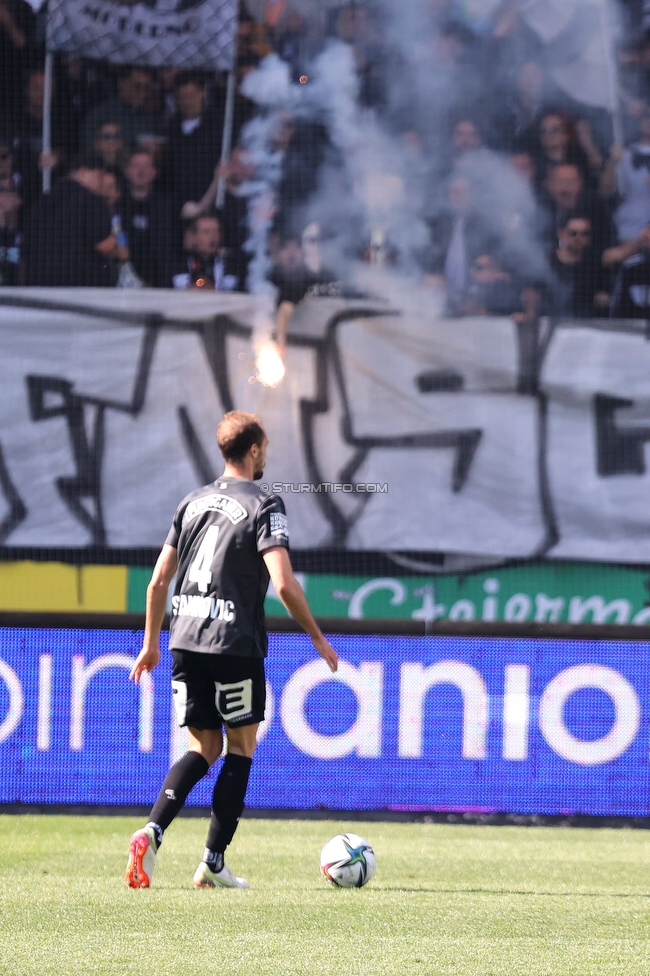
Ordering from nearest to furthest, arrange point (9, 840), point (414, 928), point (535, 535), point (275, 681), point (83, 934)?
1. point (83, 934)
2. point (414, 928)
3. point (9, 840)
4. point (275, 681)
5. point (535, 535)

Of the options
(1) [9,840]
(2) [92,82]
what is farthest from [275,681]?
(2) [92,82]

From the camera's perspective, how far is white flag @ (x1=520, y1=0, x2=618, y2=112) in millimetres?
9977

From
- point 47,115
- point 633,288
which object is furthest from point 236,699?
point 47,115

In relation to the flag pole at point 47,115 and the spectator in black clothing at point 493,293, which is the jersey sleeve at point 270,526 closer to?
the spectator in black clothing at point 493,293

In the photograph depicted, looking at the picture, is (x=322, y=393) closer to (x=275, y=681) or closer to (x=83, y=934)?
(x=275, y=681)

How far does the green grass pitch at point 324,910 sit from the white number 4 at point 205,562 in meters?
0.95

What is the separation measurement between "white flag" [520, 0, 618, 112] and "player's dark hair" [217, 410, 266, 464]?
249 inches

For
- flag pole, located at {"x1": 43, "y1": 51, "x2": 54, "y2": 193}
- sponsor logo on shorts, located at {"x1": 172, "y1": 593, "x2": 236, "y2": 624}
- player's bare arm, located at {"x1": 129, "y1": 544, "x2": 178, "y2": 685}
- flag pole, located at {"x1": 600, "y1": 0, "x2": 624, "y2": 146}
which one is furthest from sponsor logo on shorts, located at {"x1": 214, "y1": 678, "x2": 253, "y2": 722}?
flag pole, located at {"x1": 600, "y1": 0, "x2": 624, "y2": 146}

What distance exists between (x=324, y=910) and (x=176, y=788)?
673 millimetres

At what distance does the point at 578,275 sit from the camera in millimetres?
9688

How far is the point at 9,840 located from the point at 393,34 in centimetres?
644

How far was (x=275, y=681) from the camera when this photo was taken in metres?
6.91

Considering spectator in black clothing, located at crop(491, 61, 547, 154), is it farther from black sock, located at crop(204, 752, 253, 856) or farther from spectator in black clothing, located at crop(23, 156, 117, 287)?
black sock, located at crop(204, 752, 253, 856)

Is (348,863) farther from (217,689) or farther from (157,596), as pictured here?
(157,596)
